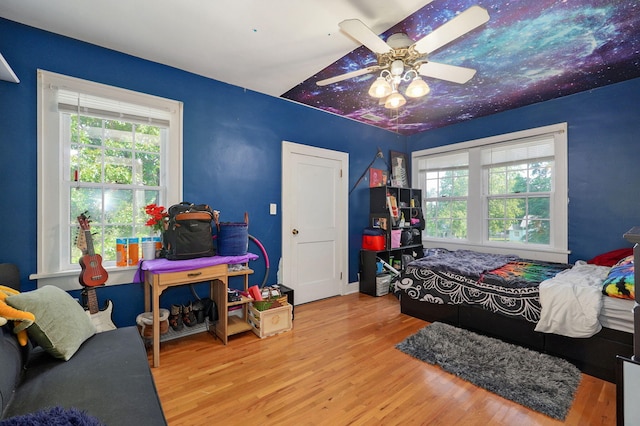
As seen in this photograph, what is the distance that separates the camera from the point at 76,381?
4.09 feet

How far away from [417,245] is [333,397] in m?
3.21

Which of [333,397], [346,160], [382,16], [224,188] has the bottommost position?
[333,397]

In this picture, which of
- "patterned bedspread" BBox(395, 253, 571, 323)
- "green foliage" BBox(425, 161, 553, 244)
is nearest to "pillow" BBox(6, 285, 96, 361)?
"patterned bedspread" BBox(395, 253, 571, 323)

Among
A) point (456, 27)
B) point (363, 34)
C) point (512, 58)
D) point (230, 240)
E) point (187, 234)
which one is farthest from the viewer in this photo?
point (230, 240)

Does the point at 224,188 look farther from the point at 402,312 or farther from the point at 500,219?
the point at 500,219

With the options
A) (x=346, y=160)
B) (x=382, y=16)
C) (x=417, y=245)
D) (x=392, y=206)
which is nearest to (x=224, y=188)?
(x=346, y=160)

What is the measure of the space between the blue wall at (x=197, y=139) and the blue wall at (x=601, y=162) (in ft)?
8.21

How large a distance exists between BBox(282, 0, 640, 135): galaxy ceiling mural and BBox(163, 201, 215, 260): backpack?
1.78m

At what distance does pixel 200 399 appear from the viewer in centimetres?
178

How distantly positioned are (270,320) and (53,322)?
1.61 m

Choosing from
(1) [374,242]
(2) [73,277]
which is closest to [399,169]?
(1) [374,242]

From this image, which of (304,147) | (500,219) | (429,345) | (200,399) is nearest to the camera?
(200,399)

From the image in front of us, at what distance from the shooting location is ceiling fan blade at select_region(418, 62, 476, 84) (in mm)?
1991

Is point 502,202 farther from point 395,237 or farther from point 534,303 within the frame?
point 534,303
